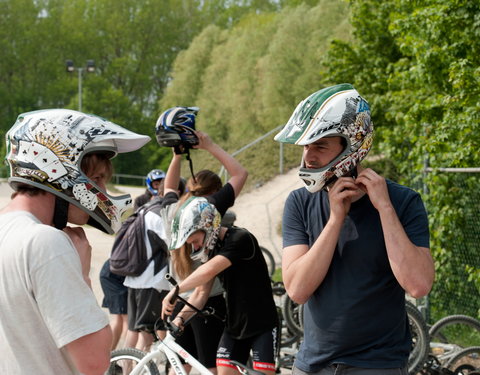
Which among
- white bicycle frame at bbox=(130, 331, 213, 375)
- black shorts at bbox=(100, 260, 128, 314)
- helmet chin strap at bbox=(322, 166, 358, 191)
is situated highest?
helmet chin strap at bbox=(322, 166, 358, 191)

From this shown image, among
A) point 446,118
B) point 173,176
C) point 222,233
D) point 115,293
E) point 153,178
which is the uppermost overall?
point 446,118

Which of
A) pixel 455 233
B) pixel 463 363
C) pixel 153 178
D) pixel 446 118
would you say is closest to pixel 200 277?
pixel 463 363

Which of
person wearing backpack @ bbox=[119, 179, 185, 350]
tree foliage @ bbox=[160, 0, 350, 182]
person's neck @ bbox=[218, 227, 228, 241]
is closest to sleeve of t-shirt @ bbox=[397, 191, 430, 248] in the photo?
person's neck @ bbox=[218, 227, 228, 241]

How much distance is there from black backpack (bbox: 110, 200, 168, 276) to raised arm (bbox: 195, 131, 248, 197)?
1.38 meters

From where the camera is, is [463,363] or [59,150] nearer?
[59,150]

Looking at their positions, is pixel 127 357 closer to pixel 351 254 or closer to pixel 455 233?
pixel 351 254

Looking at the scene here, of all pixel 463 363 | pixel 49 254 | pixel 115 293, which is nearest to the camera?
pixel 49 254

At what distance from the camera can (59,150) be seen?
7.37 ft

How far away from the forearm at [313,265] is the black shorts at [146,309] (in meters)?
3.34

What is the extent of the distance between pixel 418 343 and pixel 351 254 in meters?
3.89

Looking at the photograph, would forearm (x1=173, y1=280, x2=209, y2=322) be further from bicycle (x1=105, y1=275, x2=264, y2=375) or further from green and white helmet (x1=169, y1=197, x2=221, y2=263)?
green and white helmet (x1=169, y1=197, x2=221, y2=263)

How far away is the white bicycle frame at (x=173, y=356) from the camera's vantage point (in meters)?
4.69

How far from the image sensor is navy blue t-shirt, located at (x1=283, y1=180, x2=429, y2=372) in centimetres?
289

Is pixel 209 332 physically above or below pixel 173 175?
below
